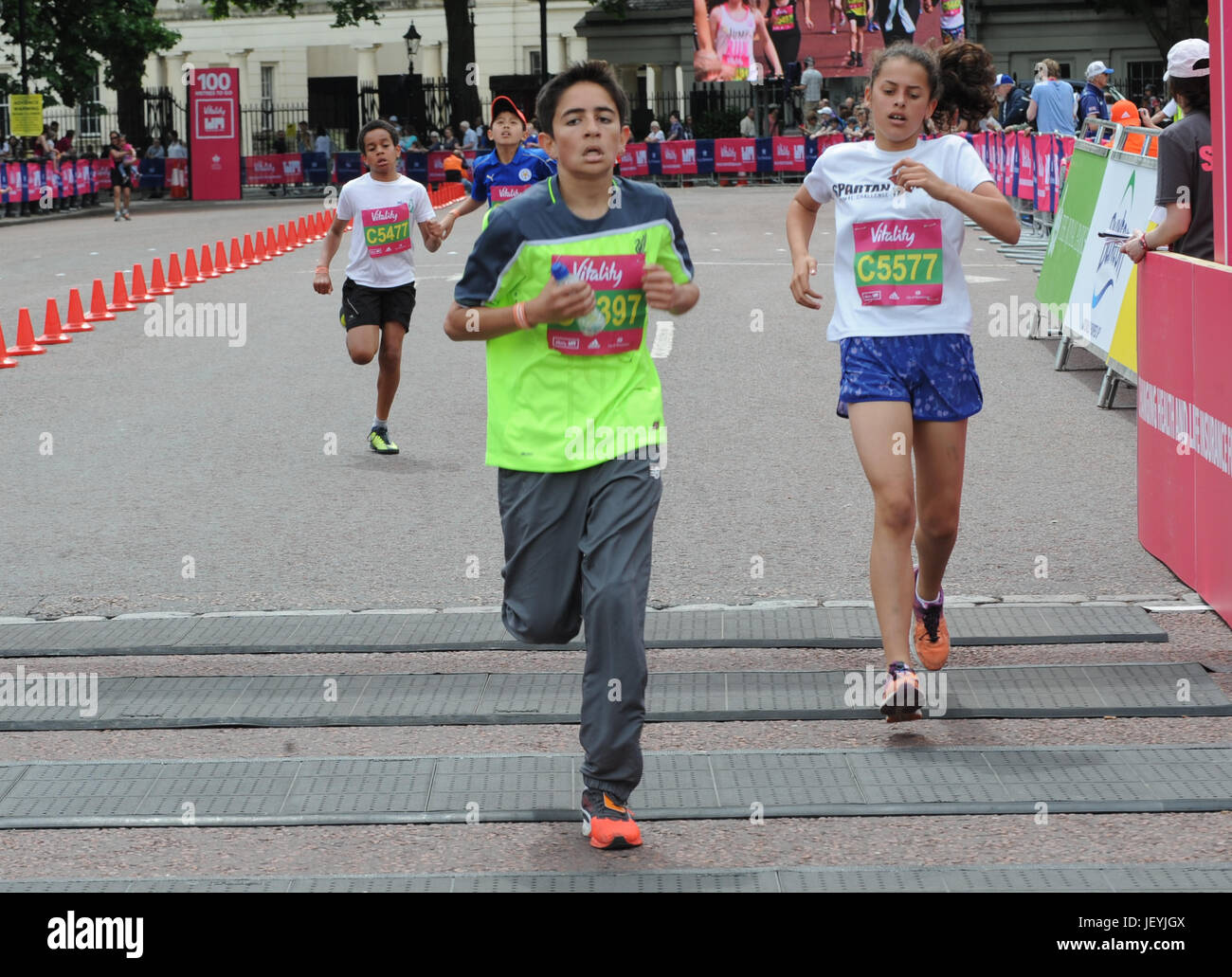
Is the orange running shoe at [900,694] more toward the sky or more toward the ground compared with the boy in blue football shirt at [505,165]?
more toward the ground

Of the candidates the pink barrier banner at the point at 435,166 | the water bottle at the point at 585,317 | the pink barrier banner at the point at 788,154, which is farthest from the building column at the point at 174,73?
the water bottle at the point at 585,317

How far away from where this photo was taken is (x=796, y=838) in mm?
4453

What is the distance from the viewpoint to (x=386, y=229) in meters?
10.6

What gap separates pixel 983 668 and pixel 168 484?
5.26m

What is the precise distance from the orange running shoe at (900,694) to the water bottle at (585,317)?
1.44m

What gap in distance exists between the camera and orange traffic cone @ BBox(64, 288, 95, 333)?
1703 cm

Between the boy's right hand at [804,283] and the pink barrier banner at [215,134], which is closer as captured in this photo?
the boy's right hand at [804,283]

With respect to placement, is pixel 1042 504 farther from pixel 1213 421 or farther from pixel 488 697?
pixel 488 697

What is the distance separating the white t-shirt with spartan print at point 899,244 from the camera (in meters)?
5.55

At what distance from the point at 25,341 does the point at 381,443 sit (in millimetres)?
6214

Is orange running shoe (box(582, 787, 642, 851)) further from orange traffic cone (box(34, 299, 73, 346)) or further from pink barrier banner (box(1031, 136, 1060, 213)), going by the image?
pink barrier banner (box(1031, 136, 1060, 213))

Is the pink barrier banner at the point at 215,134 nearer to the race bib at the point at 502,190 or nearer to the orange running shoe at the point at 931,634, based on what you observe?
the race bib at the point at 502,190

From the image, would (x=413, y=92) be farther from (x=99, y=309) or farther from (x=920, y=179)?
(x=920, y=179)

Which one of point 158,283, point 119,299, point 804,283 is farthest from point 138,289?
point 804,283
